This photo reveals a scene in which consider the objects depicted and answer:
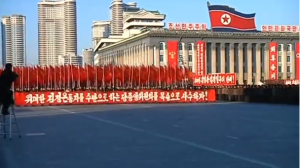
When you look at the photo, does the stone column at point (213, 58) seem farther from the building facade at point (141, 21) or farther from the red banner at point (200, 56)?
the red banner at point (200, 56)

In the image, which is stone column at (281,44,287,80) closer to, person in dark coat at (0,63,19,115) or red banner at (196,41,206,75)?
red banner at (196,41,206,75)

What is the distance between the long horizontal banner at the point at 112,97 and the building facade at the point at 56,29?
101m

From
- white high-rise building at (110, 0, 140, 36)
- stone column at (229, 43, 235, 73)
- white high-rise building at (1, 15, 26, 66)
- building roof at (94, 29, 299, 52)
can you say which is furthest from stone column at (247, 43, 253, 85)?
white high-rise building at (110, 0, 140, 36)

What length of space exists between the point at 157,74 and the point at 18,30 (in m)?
57.3

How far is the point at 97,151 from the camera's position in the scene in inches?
345

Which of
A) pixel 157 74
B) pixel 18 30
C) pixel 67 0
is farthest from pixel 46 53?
pixel 157 74

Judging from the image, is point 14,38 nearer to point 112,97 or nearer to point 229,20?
point 229,20

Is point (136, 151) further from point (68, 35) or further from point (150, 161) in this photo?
point (68, 35)

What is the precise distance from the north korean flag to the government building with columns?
1872cm

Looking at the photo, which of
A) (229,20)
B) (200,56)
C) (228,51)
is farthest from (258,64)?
(200,56)

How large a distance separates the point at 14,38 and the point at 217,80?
56701 mm

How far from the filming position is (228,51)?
8138 cm

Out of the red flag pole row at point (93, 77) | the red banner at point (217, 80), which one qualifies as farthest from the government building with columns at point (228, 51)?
the red flag pole row at point (93, 77)

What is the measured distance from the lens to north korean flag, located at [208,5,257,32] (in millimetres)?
55266
